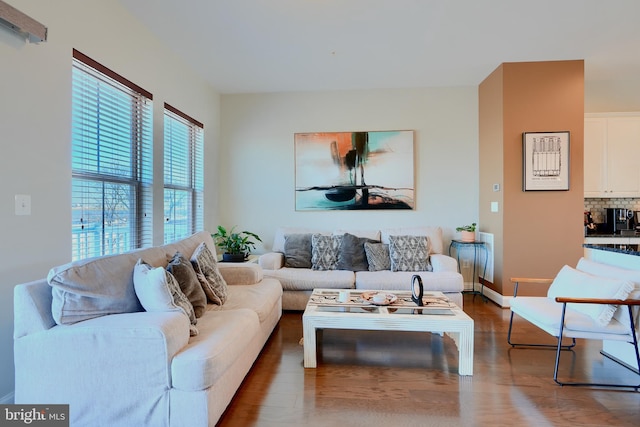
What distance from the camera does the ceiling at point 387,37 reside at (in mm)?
2756

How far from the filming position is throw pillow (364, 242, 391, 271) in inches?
153

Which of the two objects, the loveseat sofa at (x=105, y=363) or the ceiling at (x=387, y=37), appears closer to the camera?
the loveseat sofa at (x=105, y=363)

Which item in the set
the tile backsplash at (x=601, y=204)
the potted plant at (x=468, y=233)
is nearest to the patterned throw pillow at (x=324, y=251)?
the potted plant at (x=468, y=233)

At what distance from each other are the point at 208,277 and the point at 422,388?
1.73 metres

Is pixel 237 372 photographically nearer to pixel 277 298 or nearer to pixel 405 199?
pixel 277 298

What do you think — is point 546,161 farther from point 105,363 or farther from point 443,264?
point 105,363

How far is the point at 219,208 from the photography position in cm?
485

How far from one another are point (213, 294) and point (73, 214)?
1148 mm

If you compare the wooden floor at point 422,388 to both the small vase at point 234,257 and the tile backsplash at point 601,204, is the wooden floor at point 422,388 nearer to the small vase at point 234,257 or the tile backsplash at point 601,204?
the small vase at point 234,257

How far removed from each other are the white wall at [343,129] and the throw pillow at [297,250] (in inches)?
20.9

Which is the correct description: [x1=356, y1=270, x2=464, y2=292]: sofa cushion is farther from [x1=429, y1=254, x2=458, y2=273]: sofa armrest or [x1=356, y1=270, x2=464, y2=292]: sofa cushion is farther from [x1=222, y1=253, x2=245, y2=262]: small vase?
[x1=222, y1=253, x2=245, y2=262]: small vase

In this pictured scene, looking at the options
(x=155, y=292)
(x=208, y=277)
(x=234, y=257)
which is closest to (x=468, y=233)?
(x=234, y=257)

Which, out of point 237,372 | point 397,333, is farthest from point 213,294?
point 397,333

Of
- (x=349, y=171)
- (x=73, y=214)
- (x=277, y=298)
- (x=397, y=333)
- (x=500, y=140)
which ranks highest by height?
(x=500, y=140)
